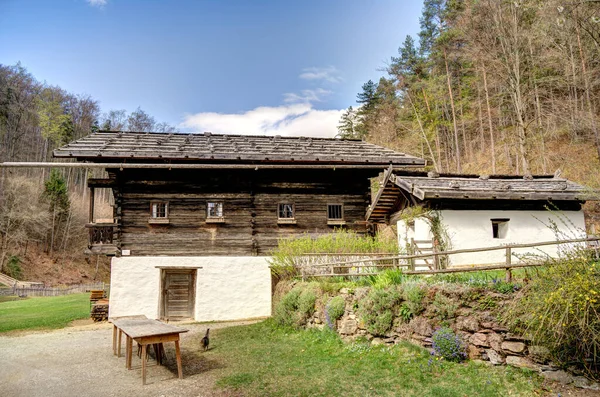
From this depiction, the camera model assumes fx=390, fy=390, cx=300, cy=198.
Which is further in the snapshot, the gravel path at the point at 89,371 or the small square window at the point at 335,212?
the small square window at the point at 335,212

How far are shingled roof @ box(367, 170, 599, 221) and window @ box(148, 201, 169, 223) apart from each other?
28.3ft

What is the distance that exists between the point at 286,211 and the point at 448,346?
11029 millimetres

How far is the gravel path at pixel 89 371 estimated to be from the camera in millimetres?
7023

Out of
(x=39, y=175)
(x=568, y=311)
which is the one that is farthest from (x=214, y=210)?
(x=39, y=175)

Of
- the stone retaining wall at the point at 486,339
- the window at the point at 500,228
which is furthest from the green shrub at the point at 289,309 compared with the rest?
the window at the point at 500,228

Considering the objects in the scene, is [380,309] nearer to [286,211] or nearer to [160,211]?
[286,211]

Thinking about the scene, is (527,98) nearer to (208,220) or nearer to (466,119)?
(466,119)

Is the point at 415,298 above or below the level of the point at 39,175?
below

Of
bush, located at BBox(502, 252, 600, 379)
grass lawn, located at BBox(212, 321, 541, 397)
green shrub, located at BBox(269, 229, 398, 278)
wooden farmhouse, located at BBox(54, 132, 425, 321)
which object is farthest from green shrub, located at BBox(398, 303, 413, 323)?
wooden farmhouse, located at BBox(54, 132, 425, 321)

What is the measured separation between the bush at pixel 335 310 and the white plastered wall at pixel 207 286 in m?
6.69

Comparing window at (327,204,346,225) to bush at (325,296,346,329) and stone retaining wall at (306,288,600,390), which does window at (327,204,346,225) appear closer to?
bush at (325,296,346,329)

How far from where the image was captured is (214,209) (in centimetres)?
1658

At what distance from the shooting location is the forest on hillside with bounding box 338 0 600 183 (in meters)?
19.7

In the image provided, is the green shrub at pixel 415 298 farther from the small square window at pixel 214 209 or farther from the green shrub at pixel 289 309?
the small square window at pixel 214 209
